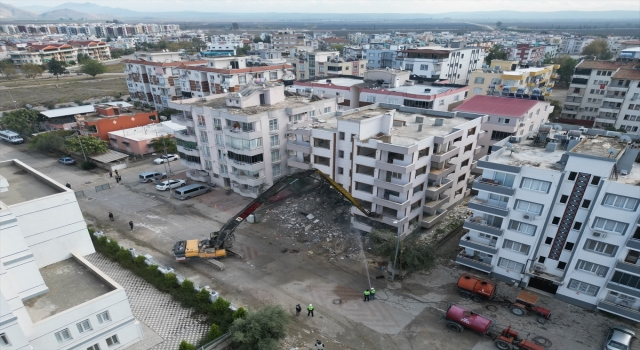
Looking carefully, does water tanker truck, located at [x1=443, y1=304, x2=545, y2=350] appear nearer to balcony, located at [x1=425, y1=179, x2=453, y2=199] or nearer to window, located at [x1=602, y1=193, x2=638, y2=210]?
window, located at [x1=602, y1=193, x2=638, y2=210]

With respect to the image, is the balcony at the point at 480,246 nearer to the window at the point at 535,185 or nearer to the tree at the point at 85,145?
the window at the point at 535,185

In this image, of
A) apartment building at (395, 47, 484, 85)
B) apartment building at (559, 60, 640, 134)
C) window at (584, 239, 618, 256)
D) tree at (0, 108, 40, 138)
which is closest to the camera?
window at (584, 239, 618, 256)

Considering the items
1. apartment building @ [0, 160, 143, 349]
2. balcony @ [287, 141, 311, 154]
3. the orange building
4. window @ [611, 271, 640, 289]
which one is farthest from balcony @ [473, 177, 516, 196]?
the orange building

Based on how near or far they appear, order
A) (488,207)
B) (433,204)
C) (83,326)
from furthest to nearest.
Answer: (433,204), (488,207), (83,326)

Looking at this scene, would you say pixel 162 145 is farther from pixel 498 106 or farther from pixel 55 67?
pixel 55 67

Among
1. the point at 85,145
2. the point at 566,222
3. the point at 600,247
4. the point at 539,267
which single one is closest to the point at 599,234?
the point at 600,247

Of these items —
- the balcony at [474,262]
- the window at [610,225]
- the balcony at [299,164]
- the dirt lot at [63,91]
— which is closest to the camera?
the window at [610,225]

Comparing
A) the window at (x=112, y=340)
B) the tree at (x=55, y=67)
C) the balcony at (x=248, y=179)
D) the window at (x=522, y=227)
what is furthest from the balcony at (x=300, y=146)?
the tree at (x=55, y=67)
